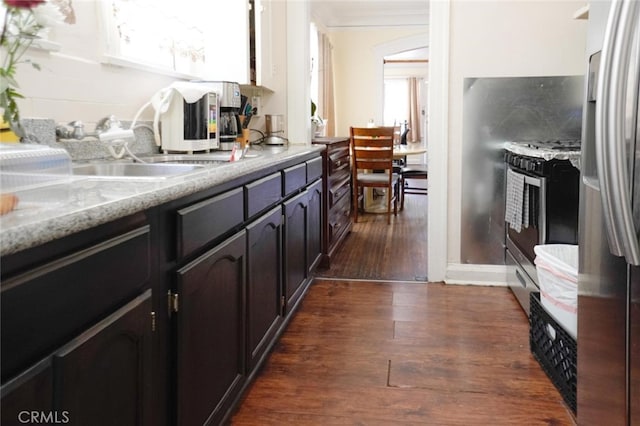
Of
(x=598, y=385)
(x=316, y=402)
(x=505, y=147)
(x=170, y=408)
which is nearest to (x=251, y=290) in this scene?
(x=316, y=402)

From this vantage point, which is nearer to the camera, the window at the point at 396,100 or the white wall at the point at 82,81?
the white wall at the point at 82,81

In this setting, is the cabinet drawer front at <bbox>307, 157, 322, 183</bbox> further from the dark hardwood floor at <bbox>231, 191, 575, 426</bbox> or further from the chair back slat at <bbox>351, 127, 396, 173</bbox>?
the chair back slat at <bbox>351, 127, 396, 173</bbox>

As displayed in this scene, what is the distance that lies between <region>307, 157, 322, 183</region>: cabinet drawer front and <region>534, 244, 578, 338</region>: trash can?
4.20ft

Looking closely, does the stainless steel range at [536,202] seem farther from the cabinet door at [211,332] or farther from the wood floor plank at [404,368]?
the cabinet door at [211,332]

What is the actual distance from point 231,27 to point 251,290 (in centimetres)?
176

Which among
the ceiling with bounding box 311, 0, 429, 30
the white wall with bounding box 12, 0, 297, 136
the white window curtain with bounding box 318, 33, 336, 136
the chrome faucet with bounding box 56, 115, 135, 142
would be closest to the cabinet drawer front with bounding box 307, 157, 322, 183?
the white wall with bounding box 12, 0, 297, 136

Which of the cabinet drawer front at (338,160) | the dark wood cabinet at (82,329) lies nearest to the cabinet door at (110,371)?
the dark wood cabinet at (82,329)

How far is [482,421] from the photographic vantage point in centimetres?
189

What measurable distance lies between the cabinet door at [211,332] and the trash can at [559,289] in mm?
1185

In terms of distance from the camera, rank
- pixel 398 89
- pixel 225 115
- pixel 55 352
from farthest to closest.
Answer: pixel 398 89 → pixel 225 115 → pixel 55 352

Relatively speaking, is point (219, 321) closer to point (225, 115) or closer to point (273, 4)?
point (225, 115)

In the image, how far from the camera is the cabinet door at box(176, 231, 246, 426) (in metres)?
1.35

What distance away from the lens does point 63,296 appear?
0.83 m

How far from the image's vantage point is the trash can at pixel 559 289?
6.78 feet
